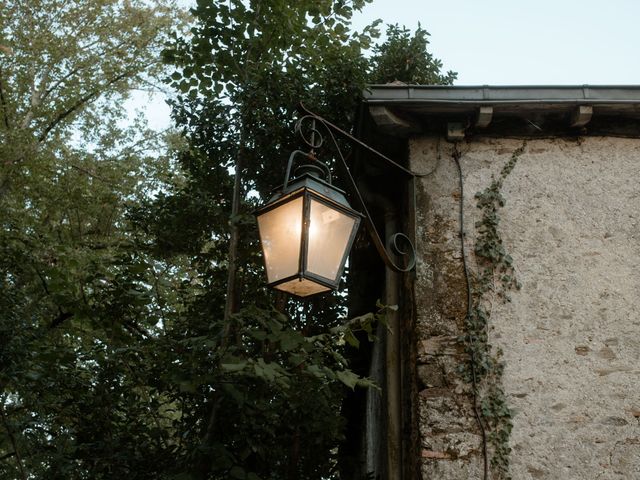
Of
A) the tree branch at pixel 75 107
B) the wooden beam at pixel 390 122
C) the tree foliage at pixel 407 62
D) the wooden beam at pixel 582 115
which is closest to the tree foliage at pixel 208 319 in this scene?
the tree foliage at pixel 407 62

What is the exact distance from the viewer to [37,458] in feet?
14.4

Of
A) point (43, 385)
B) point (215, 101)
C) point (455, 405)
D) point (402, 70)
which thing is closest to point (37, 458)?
point (43, 385)

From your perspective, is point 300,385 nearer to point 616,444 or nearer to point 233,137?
point 616,444

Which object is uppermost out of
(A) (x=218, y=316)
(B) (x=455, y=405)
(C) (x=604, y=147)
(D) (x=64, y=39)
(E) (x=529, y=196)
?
(D) (x=64, y=39)

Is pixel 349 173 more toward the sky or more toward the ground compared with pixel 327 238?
more toward the sky

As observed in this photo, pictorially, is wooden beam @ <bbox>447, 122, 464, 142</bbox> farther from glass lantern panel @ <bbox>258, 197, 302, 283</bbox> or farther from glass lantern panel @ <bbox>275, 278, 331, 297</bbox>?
glass lantern panel @ <bbox>275, 278, 331, 297</bbox>

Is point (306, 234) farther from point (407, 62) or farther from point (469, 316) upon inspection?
point (407, 62)

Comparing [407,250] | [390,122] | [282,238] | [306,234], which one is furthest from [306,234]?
[390,122]

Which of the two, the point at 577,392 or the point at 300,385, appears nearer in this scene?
the point at 577,392

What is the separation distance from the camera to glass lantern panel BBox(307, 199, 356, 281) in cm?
296

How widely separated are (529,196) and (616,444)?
160 cm

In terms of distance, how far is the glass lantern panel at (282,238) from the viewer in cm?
294

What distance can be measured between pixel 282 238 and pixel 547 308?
1.83m

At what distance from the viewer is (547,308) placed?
386cm
